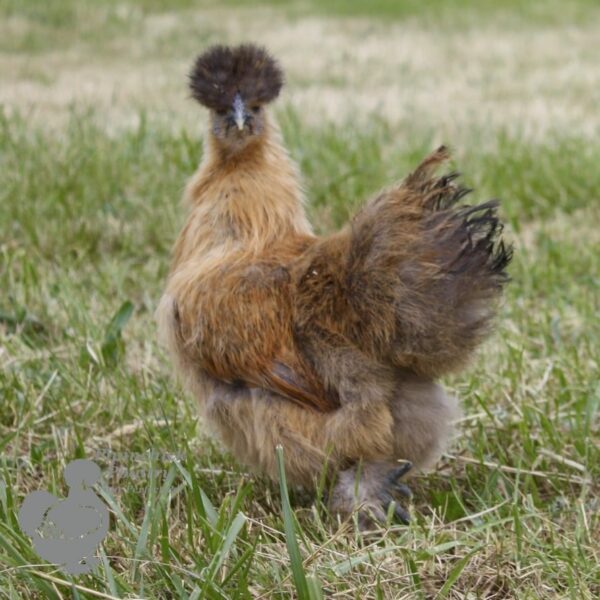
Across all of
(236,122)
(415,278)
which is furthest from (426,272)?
(236,122)

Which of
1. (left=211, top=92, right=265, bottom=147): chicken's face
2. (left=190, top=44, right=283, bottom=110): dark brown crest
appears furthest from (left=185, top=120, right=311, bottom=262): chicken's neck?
(left=190, top=44, right=283, bottom=110): dark brown crest

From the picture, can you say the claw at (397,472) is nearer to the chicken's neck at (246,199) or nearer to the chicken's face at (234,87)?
the chicken's neck at (246,199)

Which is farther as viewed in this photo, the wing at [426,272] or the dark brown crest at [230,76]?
the dark brown crest at [230,76]

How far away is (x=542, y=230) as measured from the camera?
20.3 feet

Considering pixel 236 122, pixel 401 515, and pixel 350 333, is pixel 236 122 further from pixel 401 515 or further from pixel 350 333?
pixel 401 515

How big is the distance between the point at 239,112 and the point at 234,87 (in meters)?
0.11

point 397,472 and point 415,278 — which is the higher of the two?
point 415,278

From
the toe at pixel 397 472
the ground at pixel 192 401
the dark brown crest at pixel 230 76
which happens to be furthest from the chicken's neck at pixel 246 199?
the toe at pixel 397 472

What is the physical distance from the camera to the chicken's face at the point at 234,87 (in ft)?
13.0

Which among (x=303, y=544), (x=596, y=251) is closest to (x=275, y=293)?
(x=303, y=544)

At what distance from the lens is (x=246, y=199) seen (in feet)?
12.6

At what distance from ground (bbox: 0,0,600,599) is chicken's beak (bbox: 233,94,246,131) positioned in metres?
1.05

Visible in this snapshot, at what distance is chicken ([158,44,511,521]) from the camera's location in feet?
10.8

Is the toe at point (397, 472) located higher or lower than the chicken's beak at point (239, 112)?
lower
